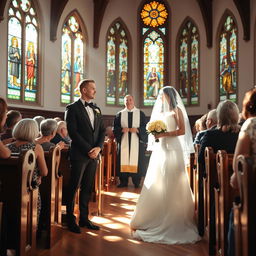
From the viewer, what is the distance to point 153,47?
14.6 m

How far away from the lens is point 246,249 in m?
2.16

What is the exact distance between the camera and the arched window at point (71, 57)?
510 inches

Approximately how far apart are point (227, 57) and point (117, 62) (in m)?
4.21

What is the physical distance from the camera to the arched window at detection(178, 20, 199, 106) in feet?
45.9

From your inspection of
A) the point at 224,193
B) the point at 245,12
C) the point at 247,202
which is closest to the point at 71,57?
the point at 245,12

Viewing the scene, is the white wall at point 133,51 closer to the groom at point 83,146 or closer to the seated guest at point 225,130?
the groom at point 83,146

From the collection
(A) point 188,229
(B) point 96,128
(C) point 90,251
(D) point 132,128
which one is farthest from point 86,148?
(D) point 132,128

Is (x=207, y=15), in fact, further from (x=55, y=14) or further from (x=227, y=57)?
(x=55, y=14)

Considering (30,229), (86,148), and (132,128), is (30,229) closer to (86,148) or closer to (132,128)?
(86,148)

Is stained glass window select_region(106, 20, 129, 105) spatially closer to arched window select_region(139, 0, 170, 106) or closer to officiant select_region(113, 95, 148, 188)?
arched window select_region(139, 0, 170, 106)

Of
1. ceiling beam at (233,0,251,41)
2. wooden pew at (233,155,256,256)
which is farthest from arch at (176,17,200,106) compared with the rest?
wooden pew at (233,155,256,256)

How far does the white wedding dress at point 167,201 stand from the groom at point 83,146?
25.7 inches

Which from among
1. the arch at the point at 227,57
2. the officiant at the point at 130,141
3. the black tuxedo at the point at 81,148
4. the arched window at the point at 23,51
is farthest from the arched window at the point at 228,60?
the black tuxedo at the point at 81,148

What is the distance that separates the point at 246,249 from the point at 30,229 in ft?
6.28
